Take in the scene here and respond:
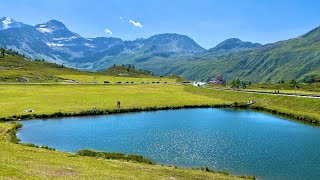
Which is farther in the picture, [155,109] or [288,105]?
[288,105]

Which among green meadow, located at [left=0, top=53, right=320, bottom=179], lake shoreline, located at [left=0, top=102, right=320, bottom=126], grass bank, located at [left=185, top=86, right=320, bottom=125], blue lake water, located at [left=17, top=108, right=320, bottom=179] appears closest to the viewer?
green meadow, located at [left=0, top=53, right=320, bottom=179]

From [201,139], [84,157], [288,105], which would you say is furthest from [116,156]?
[288,105]

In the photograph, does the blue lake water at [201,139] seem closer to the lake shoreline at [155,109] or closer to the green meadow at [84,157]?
the lake shoreline at [155,109]

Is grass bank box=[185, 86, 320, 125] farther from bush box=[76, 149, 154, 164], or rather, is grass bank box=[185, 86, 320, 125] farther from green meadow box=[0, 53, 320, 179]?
bush box=[76, 149, 154, 164]

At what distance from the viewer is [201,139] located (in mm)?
80812

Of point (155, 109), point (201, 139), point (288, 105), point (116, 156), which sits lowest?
point (201, 139)

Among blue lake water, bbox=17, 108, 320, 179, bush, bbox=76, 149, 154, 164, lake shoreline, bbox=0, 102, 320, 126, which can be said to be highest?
lake shoreline, bbox=0, 102, 320, 126

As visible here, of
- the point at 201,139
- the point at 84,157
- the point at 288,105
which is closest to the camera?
the point at 84,157

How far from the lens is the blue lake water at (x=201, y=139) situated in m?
59.7

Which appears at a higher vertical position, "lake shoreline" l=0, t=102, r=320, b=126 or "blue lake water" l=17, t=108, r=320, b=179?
"lake shoreline" l=0, t=102, r=320, b=126

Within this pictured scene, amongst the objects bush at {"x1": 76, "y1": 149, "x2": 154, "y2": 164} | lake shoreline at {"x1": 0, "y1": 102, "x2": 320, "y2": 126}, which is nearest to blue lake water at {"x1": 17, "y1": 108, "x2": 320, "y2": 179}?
bush at {"x1": 76, "y1": 149, "x2": 154, "y2": 164}

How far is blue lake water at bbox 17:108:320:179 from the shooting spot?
59719 millimetres

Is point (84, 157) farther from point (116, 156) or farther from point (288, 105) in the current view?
point (288, 105)

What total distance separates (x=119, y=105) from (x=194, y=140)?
55.7m
